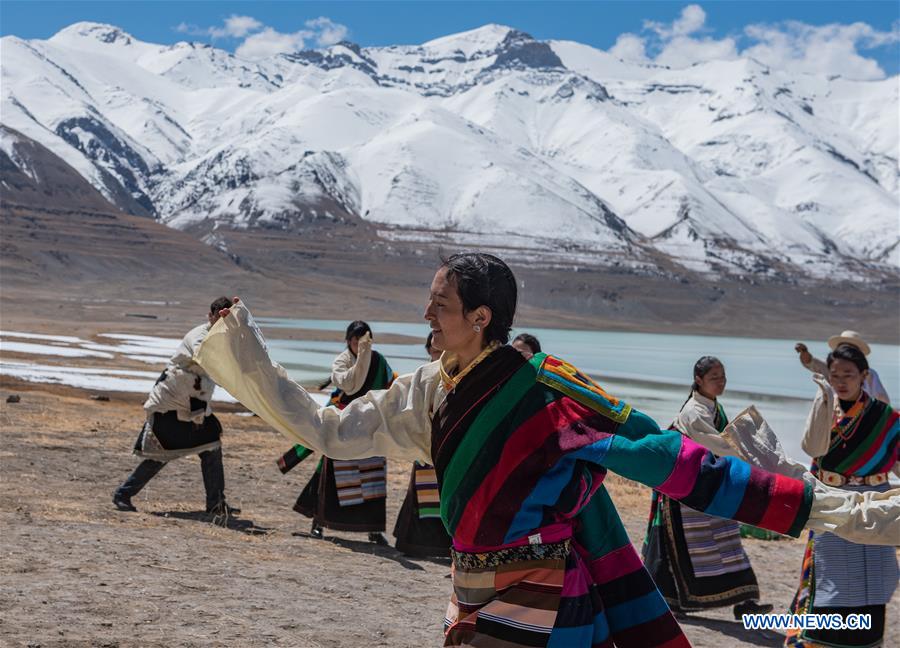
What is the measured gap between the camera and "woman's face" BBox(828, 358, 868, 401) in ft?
17.2

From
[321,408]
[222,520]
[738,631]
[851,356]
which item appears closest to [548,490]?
[321,408]

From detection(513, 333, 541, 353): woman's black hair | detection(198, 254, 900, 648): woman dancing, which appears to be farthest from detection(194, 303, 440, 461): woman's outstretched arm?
detection(513, 333, 541, 353): woman's black hair

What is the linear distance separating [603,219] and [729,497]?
150m

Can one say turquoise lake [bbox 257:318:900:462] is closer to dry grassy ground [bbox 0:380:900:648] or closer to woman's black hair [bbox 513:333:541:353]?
dry grassy ground [bbox 0:380:900:648]

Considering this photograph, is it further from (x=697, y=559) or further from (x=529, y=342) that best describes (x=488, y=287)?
(x=697, y=559)

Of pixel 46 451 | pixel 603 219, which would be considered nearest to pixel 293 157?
pixel 603 219

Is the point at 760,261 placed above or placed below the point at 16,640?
above

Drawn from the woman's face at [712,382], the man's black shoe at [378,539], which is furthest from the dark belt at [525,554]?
the man's black shoe at [378,539]

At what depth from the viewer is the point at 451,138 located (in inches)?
6949

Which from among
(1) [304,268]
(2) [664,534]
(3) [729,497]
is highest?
(1) [304,268]

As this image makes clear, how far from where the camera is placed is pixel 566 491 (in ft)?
8.80

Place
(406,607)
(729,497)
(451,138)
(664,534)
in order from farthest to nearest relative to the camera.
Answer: (451,138), (664,534), (406,607), (729,497)

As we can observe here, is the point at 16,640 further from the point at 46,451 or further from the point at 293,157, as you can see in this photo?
the point at 293,157

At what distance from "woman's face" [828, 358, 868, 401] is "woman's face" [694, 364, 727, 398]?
0.85 m
